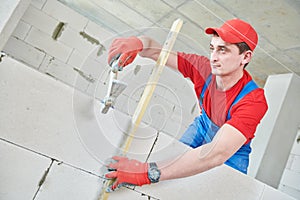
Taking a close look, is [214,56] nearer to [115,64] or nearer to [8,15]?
[115,64]

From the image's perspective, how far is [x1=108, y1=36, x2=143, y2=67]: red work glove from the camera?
3.13 ft

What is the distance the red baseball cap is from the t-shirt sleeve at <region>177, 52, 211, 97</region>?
0.15 m

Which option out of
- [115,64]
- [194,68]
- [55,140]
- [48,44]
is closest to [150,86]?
[115,64]

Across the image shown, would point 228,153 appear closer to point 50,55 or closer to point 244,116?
point 244,116

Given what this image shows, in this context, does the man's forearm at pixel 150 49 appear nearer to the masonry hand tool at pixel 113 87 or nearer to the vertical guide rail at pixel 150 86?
the vertical guide rail at pixel 150 86

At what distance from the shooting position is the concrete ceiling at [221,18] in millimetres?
1800

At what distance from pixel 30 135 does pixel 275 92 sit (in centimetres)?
231

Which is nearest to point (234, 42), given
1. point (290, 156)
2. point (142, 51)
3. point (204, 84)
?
point (204, 84)

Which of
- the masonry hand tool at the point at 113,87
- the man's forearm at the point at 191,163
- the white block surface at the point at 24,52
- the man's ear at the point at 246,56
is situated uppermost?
the man's ear at the point at 246,56

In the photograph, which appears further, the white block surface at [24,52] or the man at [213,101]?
the white block surface at [24,52]

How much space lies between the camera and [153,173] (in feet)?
3.37

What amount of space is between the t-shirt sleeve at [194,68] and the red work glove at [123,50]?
26 cm

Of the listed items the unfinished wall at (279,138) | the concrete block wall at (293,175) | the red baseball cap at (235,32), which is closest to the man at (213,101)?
the red baseball cap at (235,32)

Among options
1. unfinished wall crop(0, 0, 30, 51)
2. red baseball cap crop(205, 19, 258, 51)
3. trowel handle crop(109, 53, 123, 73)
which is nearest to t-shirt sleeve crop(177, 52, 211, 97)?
red baseball cap crop(205, 19, 258, 51)
